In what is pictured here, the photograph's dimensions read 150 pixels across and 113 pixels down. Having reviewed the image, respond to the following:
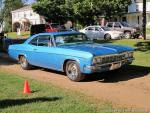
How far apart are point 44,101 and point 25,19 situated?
77161 millimetres

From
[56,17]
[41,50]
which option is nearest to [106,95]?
[41,50]

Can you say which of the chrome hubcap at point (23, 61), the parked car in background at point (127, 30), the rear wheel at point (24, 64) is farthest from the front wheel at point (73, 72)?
the parked car in background at point (127, 30)

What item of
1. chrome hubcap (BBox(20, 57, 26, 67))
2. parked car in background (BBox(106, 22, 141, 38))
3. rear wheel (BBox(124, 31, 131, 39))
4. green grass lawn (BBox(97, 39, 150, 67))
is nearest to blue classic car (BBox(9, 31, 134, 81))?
chrome hubcap (BBox(20, 57, 26, 67))

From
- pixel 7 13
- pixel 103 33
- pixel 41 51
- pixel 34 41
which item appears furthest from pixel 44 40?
pixel 7 13

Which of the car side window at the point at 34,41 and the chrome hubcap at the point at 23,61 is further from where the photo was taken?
the chrome hubcap at the point at 23,61

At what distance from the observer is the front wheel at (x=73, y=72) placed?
10.5 meters

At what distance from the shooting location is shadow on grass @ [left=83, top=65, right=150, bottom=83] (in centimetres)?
1096

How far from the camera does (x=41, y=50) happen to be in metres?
12.0

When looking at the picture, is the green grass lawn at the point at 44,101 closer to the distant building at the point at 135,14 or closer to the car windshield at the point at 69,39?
the car windshield at the point at 69,39

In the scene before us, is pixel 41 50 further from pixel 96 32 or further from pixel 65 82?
pixel 96 32

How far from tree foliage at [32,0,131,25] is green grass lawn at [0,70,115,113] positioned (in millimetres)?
36907

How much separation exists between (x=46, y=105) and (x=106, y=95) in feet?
5.65

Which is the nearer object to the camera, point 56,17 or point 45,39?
point 45,39

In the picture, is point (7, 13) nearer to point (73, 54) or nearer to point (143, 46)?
point (143, 46)
